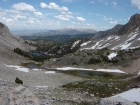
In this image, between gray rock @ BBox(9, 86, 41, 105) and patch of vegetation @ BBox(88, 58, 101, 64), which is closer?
gray rock @ BBox(9, 86, 41, 105)

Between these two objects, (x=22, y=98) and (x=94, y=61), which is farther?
(x=94, y=61)

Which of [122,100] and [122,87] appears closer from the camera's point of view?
[122,100]

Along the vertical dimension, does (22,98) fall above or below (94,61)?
above

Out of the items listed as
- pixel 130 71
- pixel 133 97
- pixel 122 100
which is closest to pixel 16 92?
pixel 122 100

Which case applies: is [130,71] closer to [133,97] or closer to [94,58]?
[94,58]

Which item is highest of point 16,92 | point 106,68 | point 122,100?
point 16,92

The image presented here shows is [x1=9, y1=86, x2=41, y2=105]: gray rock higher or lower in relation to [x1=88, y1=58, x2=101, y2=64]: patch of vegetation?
higher

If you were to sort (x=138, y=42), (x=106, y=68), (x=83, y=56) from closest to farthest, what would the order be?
(x=106, y=68) < (x=83, y=56) < (x=138, y=42)

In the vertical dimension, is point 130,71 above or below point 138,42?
below

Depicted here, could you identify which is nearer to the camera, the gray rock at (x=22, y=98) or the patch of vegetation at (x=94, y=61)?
the gray rock at (x=22, y=98)

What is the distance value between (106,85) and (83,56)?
67.2 meters

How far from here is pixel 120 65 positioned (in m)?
99.4

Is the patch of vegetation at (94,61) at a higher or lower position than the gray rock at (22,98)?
lower

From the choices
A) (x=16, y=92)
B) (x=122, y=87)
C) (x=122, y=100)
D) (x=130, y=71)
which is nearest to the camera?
(x=16, y=92)
